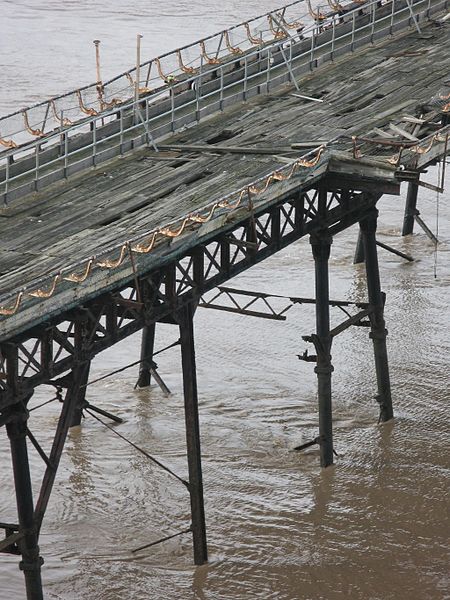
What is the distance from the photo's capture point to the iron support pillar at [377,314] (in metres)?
26.1

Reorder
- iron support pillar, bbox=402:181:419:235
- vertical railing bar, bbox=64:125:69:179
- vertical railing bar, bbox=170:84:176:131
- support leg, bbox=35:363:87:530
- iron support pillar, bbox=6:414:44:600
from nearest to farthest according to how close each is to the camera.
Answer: iron support pillar, bbox=6:414:44:600 → support leg, bbox=35:363:87:530 → vertical railing bar, bbox=64:125:69:179 → vertical railing bar, bbox=170:84:176:131 → iron support pillar, bbox=402:181:419:235

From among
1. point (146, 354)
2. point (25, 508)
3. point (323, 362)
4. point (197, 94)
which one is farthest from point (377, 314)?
point (25, 508)

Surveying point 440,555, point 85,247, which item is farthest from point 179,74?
point 440,555

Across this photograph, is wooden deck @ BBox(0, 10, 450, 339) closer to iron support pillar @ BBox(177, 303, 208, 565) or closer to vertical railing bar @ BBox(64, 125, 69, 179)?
vertical railing bar @ BBox(64, 125, 69, 179)

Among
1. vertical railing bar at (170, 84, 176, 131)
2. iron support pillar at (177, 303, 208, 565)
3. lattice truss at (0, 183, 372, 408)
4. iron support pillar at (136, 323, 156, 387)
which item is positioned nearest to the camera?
lattice truss at (0, 183, 372, 408)

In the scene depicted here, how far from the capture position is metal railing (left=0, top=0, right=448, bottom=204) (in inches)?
997

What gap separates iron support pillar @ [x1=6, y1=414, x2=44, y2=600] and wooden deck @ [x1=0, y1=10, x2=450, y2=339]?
1716 mm

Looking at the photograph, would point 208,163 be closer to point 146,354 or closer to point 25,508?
point 146,354

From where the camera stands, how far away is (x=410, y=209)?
37344 mm

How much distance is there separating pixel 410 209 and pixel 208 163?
13205 millimetres

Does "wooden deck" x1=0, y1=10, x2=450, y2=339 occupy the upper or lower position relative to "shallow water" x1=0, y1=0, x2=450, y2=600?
upper

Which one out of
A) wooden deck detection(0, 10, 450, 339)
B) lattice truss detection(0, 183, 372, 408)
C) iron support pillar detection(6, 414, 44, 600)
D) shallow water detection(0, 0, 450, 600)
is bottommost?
shallow water detection(0, 0, 450, 600)

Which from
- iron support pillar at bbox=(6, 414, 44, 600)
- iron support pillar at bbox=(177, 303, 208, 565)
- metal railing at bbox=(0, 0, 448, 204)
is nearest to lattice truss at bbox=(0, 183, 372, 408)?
iron support pillar at bbox=(177, 303, 208, 565)

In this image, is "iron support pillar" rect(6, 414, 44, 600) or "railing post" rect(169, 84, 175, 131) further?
"railing post" rect(169, 84, 175, 131)
